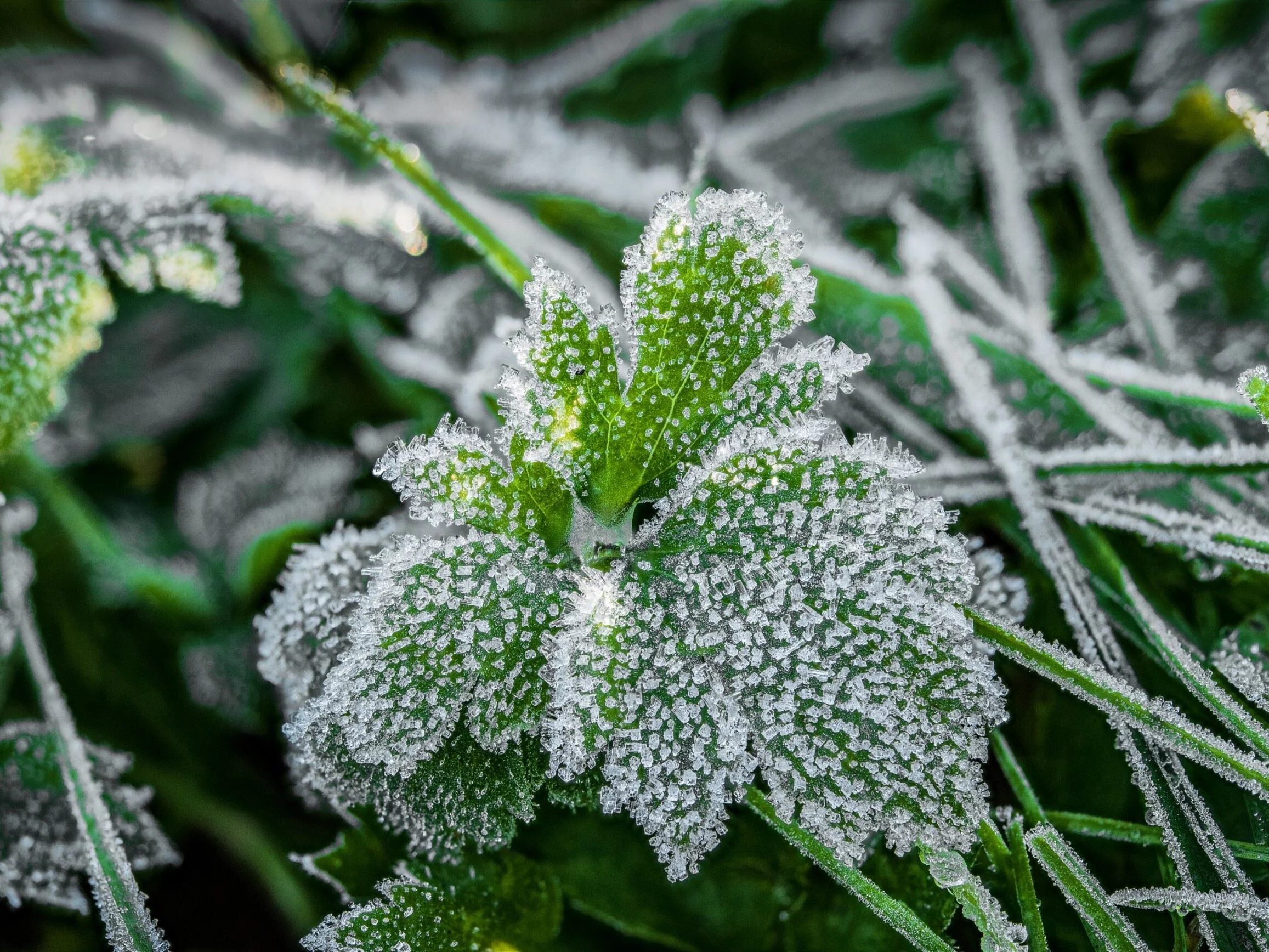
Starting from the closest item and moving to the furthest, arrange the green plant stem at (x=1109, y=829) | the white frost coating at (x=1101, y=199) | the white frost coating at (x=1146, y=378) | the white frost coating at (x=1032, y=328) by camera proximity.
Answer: the green plant stem at (x=1109, y=829) < the white frost coating at (x=1146, y=378) < the white frost coating at (x=1032, y=328) < the white frost coating at (x=1101, y=199)

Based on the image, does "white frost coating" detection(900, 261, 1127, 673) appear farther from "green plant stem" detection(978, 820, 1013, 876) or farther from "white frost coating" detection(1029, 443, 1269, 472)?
"green plant stem" detection(978, 820, 1013, 876)

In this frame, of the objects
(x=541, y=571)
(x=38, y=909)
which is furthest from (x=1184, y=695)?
(x=38, y=909)

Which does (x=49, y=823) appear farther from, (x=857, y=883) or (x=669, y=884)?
(x=857, y=883)

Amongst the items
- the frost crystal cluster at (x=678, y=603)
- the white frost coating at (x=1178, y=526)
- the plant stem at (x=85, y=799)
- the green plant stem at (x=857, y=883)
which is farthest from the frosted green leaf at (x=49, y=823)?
the white frost coating at (x=1178, y=526)

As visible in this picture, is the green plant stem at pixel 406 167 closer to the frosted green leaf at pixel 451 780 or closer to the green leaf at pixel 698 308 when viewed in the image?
the green leaf at pixel 698 308

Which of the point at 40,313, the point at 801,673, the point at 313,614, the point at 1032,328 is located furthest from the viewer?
the point at 1032,328

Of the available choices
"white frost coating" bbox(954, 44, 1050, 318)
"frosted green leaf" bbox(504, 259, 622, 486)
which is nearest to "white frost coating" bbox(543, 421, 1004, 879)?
"frosted green leaf" bbox(504, 259, 622, 486)

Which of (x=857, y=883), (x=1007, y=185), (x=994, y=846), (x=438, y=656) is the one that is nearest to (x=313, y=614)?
(x=438, y=656)
